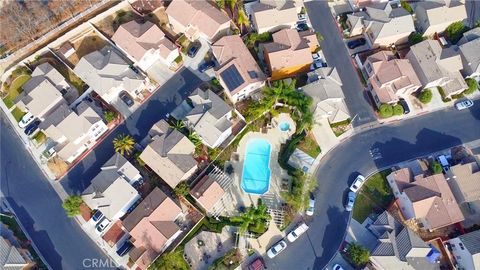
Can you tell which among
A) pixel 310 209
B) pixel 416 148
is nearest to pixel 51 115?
pixel 310 209

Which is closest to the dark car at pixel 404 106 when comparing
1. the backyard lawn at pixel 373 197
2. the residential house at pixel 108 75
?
the backyard lawn at pixel 373 197

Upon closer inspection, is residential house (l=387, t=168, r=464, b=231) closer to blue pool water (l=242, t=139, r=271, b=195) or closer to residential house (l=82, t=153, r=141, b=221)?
blue pool water (l=242, t=139, r=271, b=195)

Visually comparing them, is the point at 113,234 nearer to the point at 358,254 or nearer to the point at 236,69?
the point at 236,69

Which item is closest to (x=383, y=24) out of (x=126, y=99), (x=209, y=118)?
(x=209, y=118)

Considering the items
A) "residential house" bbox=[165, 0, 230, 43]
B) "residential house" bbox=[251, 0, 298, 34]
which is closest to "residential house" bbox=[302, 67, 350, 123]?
"residential house" bbox=[251, 0, 298, 34]

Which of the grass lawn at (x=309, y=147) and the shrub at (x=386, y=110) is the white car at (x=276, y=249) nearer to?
the grass lawn at (x=309, y=147)

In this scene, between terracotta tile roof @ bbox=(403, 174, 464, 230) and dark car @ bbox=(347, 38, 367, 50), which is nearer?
terracotta tile roof @ bbox=(403, 174, 464, 230)
